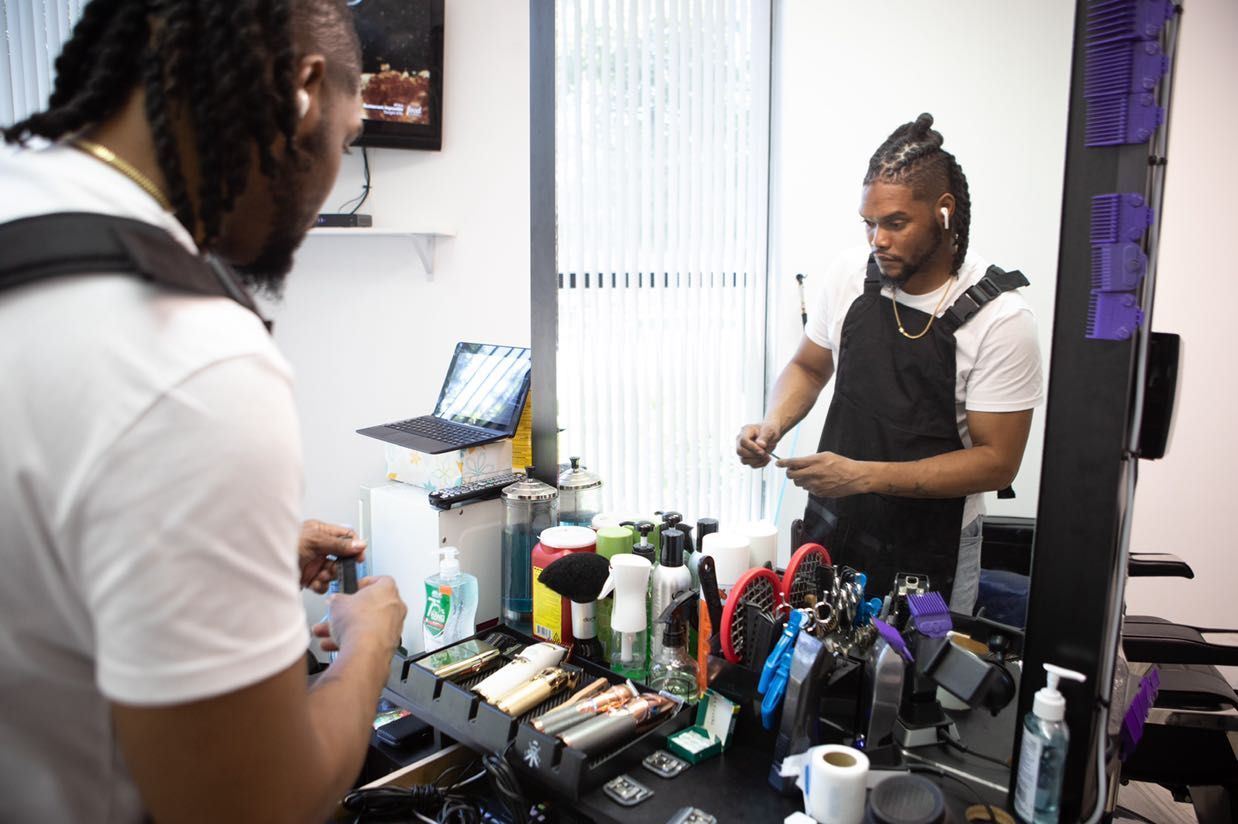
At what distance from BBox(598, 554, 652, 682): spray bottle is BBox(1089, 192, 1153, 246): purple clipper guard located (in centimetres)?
79

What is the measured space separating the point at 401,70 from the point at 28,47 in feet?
2.95

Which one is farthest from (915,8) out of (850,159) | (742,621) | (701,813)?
(701,813)

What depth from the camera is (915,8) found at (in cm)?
156

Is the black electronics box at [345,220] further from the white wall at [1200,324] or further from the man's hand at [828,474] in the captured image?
the white wall at [1200,324]

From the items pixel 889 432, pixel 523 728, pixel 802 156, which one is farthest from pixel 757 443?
pixel 523 728

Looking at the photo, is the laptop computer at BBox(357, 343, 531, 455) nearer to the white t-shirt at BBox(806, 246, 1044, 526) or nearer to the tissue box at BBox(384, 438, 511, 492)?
the tissue box at BBox(384, 438, 511, 492)

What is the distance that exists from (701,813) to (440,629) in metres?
0.68

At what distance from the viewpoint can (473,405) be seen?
196cm

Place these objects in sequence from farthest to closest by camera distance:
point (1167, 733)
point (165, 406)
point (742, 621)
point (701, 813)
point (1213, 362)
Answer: point (1213, 362) → point (1167, 733) → point (742, 621) → point (701, 813) → point (165, 406)

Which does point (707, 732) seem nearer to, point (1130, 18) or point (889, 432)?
point (889, 432)

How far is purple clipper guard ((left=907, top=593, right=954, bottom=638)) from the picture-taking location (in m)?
1.19

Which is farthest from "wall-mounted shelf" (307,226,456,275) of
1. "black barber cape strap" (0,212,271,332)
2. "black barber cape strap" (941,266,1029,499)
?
"black barber cape strap" (0,212,271,332)

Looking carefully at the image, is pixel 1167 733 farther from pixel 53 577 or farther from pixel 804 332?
pixel 53 577

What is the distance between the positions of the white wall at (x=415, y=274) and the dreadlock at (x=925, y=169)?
1.43 meters
